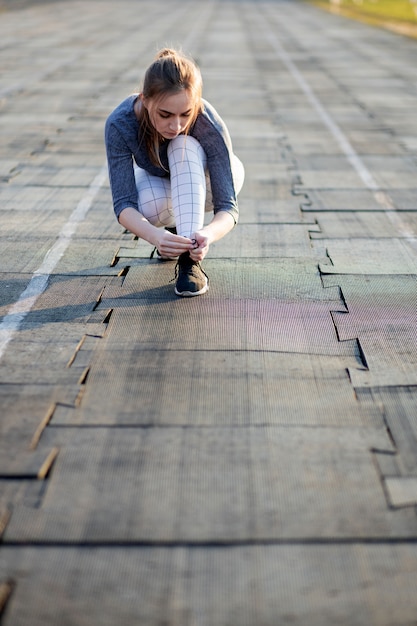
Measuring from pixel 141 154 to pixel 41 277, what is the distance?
112 centimetres

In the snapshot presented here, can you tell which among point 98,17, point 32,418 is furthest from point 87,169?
point 98,17

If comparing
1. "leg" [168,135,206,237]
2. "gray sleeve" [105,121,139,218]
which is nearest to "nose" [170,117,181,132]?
"leg" [168,135,206,237]

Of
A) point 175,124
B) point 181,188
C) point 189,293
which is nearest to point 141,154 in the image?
point 181,188

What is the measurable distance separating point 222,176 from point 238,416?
195 centimetres

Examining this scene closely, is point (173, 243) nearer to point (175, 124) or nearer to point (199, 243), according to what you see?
point (199, 243)

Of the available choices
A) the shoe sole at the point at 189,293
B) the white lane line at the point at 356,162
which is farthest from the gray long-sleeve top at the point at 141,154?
the white lane line at the point at 356,162

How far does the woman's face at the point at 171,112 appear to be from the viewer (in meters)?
4.68

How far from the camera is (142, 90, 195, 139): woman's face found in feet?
15.4

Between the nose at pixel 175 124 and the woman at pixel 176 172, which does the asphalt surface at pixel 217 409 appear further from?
the nose at pixel 175 124

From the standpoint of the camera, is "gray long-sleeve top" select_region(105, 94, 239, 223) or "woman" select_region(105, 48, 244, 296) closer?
"woman" select_region(105, 48, 244, 296)

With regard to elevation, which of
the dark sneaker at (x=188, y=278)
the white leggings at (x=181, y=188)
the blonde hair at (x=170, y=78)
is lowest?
the dark sneaker at (x=188, y=278)

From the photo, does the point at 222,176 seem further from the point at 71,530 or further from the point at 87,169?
the point at 87,169

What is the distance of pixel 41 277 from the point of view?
5.70 metres

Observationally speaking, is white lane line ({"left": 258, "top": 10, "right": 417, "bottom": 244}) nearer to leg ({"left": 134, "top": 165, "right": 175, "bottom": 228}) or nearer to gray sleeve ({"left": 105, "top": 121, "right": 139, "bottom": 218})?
leg ({"left": 134, "top": 165, "right": 175, "bottom": 228})
